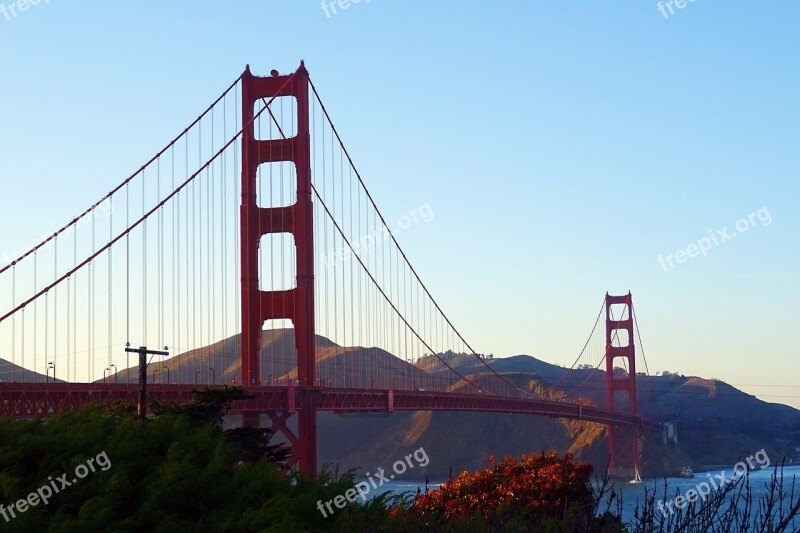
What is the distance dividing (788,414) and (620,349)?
76.0m

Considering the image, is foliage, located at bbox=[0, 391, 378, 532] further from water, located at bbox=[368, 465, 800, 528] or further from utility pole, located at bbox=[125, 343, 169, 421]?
water, located at bbox=[368, 465, 800, 528]

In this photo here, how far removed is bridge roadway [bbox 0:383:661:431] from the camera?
112ft

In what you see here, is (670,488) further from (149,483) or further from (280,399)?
(149,483)

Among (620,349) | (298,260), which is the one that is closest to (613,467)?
(620,349)

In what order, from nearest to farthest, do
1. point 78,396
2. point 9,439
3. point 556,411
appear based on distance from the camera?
point 9,439 → point 78,396 → point 556,411

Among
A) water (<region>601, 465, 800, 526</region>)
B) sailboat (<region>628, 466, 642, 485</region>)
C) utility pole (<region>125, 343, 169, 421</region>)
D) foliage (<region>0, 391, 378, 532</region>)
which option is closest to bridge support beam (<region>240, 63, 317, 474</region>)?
water (<region>601, 465, 800, 526</region>)

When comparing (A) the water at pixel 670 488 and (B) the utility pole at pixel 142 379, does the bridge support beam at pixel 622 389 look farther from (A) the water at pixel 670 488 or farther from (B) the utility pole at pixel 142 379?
(B) the utility pole at pixel 142 379

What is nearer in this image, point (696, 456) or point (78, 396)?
point (78, 396)

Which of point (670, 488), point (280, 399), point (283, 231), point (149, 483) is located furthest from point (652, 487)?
point (149, 483)

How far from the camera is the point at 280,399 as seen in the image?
47281mm

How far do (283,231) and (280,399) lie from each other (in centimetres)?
734

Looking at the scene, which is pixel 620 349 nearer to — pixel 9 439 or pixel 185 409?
pixel 185 409

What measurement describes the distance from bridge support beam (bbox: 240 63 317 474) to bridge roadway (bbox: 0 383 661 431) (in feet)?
4.03

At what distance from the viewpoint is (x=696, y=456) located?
154625mm
